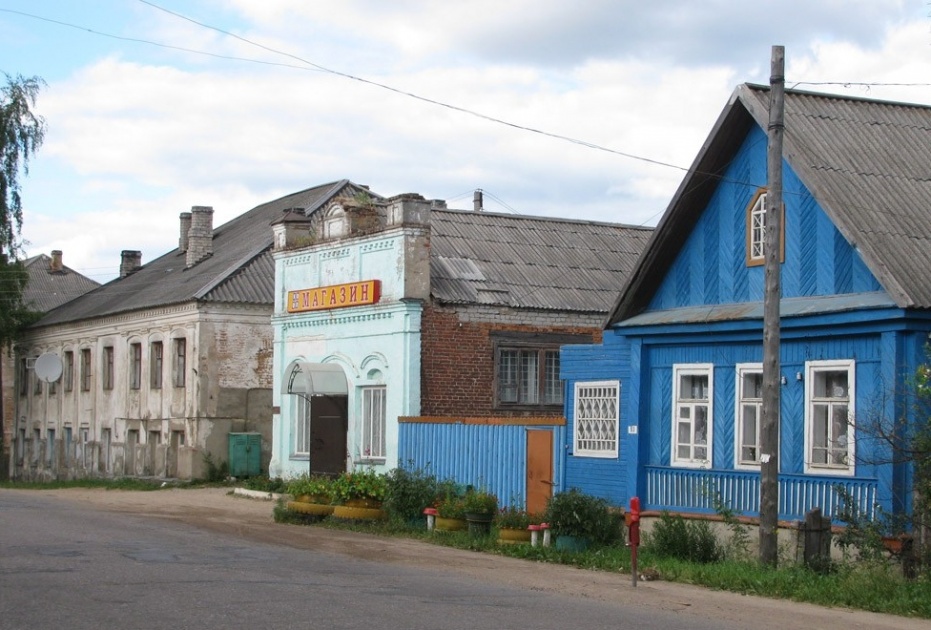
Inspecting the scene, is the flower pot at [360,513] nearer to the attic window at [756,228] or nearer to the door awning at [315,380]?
the door awning at [315,380]

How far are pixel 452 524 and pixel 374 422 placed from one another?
6636mm

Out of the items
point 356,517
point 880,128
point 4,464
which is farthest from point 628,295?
point 4,464

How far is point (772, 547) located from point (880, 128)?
6422 millimetres

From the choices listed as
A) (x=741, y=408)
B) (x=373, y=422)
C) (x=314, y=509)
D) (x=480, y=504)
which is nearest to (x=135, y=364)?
(x=373, y=422)

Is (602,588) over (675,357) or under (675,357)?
under

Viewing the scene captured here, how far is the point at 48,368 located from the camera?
136 ft

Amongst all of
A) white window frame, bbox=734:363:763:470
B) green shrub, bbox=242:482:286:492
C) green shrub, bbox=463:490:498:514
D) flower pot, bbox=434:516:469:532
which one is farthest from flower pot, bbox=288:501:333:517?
white window frame, bbox=734:363:763:470

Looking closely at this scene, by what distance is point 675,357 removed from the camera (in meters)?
18.5

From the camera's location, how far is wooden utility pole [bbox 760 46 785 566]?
1507 cm

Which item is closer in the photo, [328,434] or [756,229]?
[756,229]

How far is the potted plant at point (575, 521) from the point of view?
17719 mm

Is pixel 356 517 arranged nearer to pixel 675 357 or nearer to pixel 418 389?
pixel 418 389

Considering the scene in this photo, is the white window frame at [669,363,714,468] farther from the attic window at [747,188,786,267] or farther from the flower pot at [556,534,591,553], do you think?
the flower pot at [556,534,591,553]

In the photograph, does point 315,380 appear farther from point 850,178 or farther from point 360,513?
point 850,178
